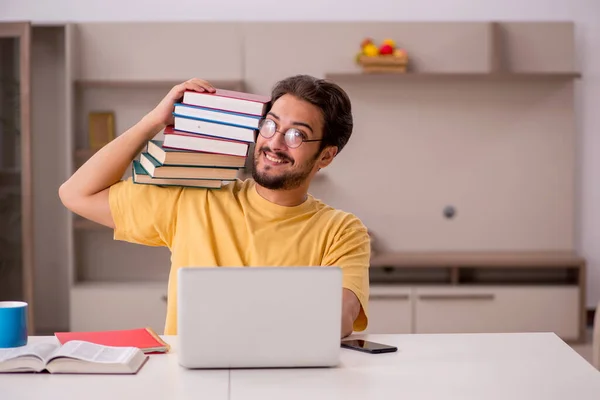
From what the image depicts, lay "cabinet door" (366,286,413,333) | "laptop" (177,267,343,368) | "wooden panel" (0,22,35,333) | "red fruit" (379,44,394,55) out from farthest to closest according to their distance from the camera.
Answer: "red fruit" (379,44,394,55) → "cabinet door" (366,286,413,333) → "wooden panel" (0,22,35,333) → "laptop" (177,267,343,368)

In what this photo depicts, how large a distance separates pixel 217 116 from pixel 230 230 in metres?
0.32

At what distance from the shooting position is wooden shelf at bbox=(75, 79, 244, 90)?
4.93m

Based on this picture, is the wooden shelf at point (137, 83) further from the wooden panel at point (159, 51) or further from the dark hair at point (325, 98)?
the dark hair at point (325, 98)

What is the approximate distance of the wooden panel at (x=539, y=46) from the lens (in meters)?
5.17

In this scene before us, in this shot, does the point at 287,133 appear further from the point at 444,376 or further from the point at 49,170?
the point at 49,170

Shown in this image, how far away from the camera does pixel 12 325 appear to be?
5.89 ft

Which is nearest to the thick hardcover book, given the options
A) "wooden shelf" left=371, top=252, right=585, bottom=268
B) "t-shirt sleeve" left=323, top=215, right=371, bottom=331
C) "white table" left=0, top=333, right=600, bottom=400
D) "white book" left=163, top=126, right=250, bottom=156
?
"white book" left=163, top=126, right=250, bottom=156

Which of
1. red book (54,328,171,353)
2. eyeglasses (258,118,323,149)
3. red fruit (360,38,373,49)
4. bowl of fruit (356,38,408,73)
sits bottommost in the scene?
Answer: red book (54,328,171,353)

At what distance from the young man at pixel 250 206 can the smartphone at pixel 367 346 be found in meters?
0.30

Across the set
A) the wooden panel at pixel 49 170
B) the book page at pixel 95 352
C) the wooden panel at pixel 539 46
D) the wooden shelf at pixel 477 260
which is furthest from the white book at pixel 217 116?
the wooden panel at pixel 539 46

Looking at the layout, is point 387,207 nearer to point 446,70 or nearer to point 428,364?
point 446,70

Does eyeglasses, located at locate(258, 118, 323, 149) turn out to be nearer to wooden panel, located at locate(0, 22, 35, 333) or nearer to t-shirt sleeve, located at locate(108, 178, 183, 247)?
t-shirt sleeve, located at locate(108, 178, 183, 247)

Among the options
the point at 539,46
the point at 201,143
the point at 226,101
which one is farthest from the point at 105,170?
the point at 539,46

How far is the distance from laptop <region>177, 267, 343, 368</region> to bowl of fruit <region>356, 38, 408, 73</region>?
3407 mm
